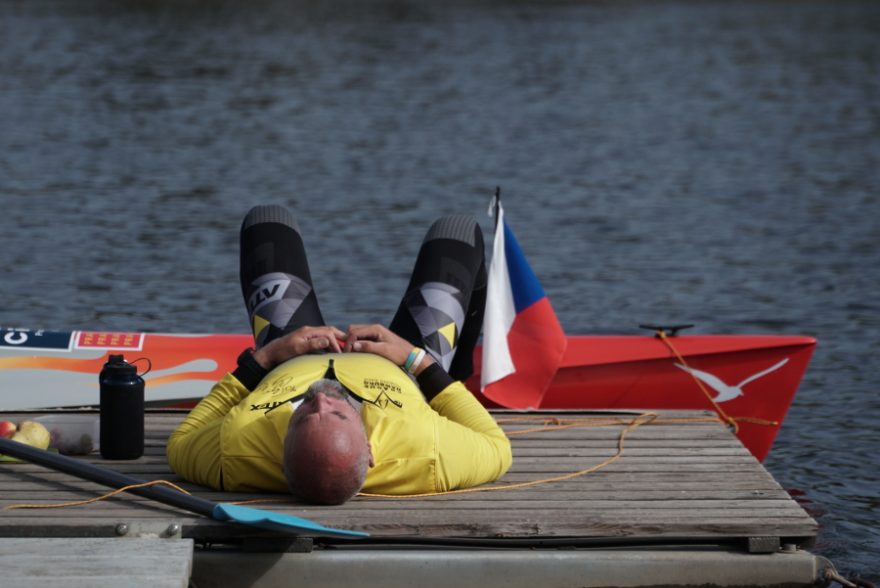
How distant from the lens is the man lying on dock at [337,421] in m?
5.42

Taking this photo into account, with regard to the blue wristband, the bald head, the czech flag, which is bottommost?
the bald head

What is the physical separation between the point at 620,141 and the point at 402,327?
51.2 ft

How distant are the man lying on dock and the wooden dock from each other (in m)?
0.10

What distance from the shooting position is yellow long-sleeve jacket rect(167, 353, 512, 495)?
19.0 ft

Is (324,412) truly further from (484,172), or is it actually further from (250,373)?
(484,172)

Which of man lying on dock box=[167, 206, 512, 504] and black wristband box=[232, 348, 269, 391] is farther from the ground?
black wristband box=[232, 348, 269, 391]

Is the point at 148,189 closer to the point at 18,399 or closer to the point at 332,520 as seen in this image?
the point at 18,399

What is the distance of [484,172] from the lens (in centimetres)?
1992

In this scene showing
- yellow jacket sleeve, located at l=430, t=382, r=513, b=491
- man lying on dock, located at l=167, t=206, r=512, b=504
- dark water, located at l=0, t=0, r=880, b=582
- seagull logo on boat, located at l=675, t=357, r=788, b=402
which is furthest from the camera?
dark water, located at l=0, t=0, r=880, b=582

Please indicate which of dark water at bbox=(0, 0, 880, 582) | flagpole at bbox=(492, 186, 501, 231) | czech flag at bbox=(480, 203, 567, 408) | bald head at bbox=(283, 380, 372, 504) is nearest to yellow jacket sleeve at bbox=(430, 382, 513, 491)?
bald head at bbox=(283, 380, 372, 504)

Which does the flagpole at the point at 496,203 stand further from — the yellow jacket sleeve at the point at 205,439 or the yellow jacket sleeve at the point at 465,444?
the yellow jacket sleeve at the point at 205,439

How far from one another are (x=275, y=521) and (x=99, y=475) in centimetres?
90

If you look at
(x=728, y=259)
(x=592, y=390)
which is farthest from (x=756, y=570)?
(x=728, y=259)

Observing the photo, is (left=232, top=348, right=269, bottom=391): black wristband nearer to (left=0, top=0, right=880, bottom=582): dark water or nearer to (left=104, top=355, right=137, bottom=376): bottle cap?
(left=104, top=355, right=137, bottom=376): bottle cap
